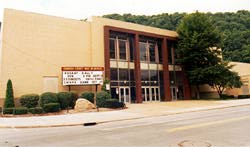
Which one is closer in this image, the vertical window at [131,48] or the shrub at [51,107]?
the shrub at [51,107]

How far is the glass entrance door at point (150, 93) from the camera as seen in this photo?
1578 inches

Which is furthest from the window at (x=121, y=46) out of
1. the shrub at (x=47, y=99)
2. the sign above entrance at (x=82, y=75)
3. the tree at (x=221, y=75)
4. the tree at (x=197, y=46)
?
the tree at (x=221, y=75)

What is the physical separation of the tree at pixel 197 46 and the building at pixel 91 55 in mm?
1862

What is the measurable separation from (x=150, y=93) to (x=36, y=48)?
1747 centimetres

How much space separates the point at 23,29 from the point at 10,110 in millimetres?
9938

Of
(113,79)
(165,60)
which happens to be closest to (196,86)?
(165,60)

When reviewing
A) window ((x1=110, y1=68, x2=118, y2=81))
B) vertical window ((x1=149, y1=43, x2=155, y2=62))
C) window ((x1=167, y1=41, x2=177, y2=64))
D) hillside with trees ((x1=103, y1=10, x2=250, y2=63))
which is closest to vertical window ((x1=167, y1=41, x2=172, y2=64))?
window ((x1=167, y1=41, x2=177, y2=64))

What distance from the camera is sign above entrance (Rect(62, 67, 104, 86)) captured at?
106 ft

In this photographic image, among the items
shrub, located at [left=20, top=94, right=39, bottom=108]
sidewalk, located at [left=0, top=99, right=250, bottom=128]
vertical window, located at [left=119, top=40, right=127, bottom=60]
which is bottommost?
sidewalk, located at [left=0, top=99, right=250, bottom=128]

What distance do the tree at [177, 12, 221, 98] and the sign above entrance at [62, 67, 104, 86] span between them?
51.3 ft

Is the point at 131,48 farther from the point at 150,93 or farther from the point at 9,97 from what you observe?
the point at 9,97

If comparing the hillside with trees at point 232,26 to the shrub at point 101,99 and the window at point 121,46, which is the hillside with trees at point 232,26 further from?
the shrub at point 101,99

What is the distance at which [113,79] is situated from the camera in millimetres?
37062

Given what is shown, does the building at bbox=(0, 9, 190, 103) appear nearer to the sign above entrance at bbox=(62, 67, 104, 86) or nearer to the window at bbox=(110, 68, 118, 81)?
the window at bbox=(110, 68, 118, 81)
